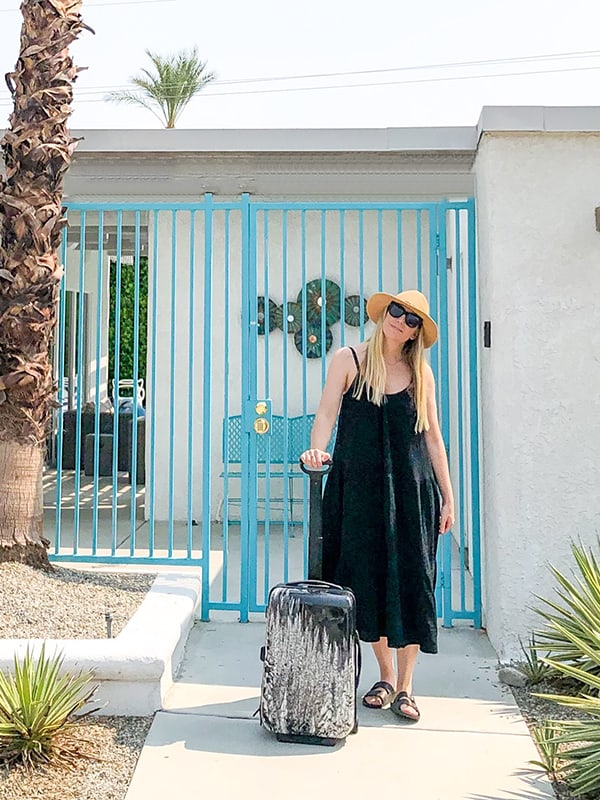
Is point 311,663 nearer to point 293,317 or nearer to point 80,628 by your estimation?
point 80,628

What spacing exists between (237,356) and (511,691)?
4.57 m

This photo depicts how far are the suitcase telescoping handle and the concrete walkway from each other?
68 centimetres

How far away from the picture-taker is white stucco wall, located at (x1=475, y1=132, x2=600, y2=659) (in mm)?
4188

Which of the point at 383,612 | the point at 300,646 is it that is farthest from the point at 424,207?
the point at 300,646

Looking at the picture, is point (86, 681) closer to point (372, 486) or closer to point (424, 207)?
point (372, 486)

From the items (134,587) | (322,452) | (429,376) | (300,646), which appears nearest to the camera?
(300,646)

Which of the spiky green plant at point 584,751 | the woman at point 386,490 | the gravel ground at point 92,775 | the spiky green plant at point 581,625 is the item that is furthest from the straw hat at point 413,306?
the gravel ground at point 92,775

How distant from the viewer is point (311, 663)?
3.04 metres

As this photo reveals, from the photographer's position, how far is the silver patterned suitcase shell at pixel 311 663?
3.04 meters

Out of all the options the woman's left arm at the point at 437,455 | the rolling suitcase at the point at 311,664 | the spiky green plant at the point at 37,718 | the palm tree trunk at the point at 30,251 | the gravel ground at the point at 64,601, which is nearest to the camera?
the spiky green plant at the point at 37,718

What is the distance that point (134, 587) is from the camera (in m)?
4.59

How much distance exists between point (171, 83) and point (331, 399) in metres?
13.4

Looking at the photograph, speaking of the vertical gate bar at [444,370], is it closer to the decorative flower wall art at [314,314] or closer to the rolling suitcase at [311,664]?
the rolling suitcase at [311,664]

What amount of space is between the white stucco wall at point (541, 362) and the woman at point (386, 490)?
35.3 inches
